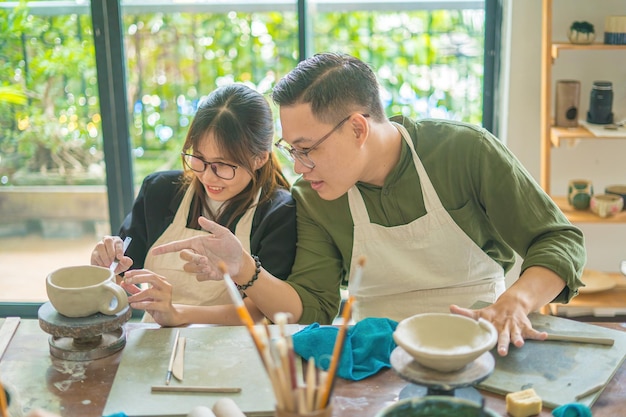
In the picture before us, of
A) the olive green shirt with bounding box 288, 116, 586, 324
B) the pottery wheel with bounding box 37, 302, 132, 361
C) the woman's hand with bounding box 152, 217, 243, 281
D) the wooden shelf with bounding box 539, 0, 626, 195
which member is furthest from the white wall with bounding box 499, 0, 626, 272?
the pottery wheel with bounding box 37, 302, 132, 361

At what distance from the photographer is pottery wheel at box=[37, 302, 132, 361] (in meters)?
1.75

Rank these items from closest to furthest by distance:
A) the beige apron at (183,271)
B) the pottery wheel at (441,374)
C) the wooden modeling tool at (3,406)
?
the wooden modeling tool at (3,406)
the pottery wheel at (441,374)
the beige apron at (183,271)

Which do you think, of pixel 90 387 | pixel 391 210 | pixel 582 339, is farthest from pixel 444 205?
pixel 90 387

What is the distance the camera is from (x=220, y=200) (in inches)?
94.3

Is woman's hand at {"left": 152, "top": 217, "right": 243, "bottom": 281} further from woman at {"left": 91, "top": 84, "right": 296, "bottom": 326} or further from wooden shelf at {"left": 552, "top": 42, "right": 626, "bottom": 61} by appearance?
wooden shelf at {"left": 552, "top": 42, "right": 626, "bottom": 61}

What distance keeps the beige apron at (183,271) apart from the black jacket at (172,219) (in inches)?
0.8

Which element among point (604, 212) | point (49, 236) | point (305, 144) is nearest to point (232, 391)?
point (305, 144)

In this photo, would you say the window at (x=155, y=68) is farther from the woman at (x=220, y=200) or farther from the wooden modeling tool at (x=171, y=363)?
the wooden modeling tool at (x=171, y=363)

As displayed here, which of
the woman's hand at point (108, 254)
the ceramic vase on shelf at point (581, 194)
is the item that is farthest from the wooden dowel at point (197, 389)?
the ceramic vase on shelf at point (581, 194)

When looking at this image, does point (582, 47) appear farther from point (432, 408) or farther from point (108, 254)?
point (432, 408)

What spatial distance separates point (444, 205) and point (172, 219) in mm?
846

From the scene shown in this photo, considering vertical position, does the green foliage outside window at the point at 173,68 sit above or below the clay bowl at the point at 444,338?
above

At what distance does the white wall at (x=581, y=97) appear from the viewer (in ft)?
10.8

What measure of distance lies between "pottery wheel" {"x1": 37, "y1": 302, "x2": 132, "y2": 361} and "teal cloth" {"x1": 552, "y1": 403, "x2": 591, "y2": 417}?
3.18 ft
